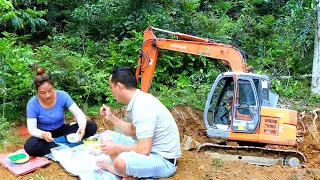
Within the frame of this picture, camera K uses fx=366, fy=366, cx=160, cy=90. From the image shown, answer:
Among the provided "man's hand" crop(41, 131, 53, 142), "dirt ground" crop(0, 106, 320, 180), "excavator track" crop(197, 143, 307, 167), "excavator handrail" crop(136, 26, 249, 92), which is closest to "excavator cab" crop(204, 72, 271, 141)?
"excavator track" crop(197, 143, 307, 167)

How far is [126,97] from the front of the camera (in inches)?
142

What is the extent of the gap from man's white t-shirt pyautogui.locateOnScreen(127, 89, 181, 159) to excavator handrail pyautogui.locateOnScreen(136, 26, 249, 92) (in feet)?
7.41

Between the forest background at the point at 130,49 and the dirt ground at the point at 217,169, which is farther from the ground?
the forest background at the point at 130,49

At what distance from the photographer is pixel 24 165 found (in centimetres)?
423

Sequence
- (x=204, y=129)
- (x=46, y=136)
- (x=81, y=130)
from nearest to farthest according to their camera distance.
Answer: (x=46, y=136), (x=81, y=130), (x=204, y=129)

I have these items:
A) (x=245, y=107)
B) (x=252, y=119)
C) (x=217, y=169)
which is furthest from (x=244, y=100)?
(x=217, y=169)

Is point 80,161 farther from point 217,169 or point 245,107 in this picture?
point 245,107

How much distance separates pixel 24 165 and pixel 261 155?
321 cm

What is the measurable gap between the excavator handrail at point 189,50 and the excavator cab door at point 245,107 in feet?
1.59

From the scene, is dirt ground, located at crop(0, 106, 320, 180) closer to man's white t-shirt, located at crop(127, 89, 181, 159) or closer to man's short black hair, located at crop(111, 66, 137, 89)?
man's white t-shirt, located at crop(127, 89, 181, 159)

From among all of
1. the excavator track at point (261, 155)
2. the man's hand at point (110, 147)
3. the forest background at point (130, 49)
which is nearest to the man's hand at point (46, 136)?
the man's hand at point (110, 147)

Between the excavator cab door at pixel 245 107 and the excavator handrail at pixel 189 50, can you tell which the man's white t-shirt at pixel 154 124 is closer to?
the excavator cab door at pixel 245 107

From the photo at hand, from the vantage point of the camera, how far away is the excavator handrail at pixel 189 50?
5.61 metres

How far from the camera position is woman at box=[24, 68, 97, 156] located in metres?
4.32
